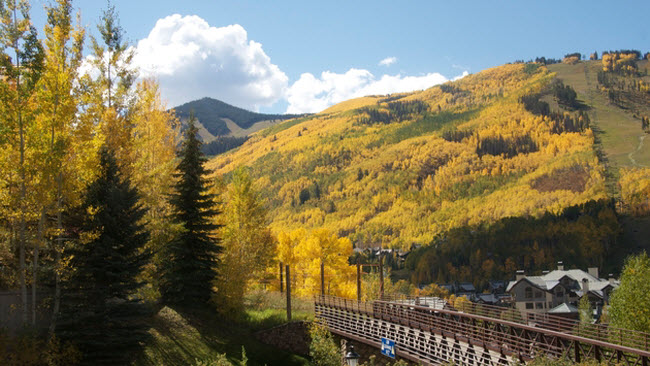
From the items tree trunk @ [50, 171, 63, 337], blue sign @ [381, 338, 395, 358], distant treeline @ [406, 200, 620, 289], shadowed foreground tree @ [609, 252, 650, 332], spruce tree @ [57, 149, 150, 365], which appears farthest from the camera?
distant treeline @ [406, 200, 620, 289]

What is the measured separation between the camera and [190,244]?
95.3ft

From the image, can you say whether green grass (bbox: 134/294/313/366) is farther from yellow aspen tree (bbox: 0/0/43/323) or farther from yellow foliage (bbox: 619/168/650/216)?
yellow foliage (bbox: 619/168/650/216)

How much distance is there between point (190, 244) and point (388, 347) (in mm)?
12297

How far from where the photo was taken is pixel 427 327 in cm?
2336

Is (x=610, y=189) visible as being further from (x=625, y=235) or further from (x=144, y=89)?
(x=144, y=89)

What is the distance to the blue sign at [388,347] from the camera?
81.5 ft

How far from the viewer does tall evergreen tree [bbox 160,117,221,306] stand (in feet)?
92.5

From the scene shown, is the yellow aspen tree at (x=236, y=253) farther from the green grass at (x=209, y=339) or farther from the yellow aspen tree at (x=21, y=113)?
the yellow aspen tree at (x=21, y=113)

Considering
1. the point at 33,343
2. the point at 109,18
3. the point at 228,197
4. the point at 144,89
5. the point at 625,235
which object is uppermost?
the point at 109,18

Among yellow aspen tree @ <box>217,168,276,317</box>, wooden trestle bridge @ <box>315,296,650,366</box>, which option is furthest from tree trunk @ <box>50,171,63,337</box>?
wooden trestle bridge @ <box>315,296,650,366</box>

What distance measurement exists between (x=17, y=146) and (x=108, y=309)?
6907 mm

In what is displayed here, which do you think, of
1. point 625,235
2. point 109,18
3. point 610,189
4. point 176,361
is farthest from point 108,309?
point 610,189

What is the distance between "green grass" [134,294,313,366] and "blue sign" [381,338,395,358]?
20.4ft

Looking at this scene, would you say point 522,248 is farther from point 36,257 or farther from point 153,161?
point 36,257
